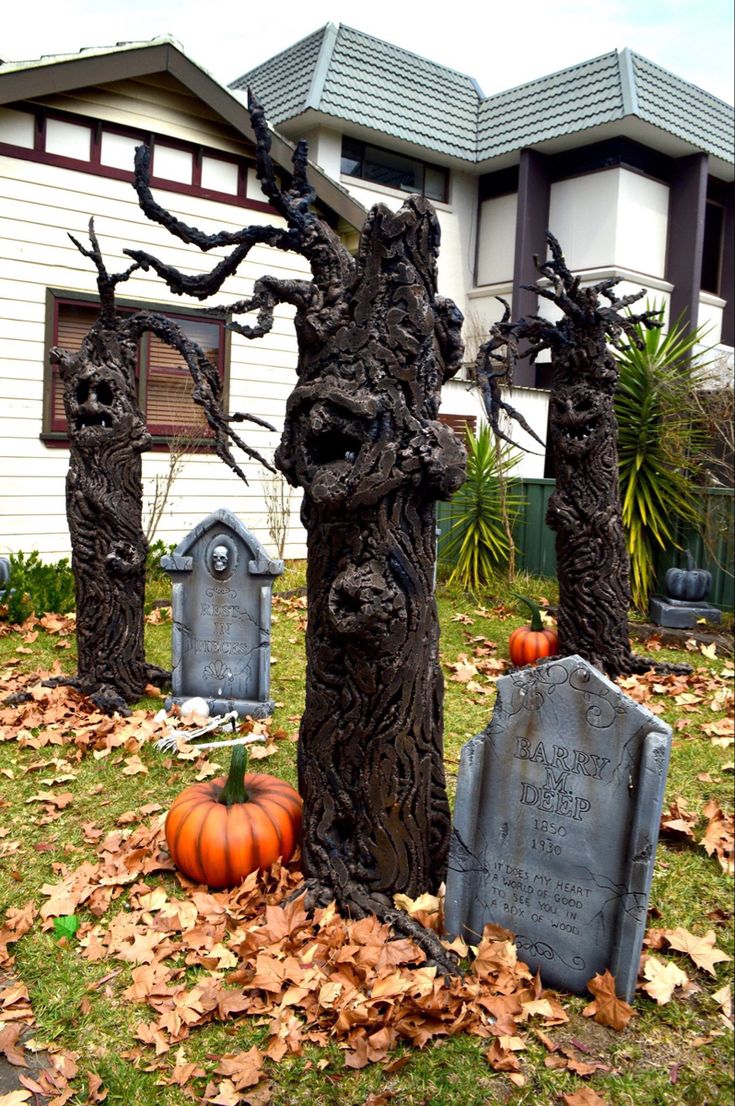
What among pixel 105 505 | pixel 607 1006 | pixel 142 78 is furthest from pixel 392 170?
pixel 607 1006

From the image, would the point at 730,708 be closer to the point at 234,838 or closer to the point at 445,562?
the point at 234,838

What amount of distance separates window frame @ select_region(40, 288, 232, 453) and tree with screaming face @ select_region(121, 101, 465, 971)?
254 inches

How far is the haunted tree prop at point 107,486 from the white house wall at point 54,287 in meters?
4.23

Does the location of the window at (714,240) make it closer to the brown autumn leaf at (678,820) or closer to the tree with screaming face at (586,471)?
the tree with screaming face at (586,471)

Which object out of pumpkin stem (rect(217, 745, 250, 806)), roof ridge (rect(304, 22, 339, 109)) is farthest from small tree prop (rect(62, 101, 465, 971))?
roof ridge (rect(304, 22, 339, 109))

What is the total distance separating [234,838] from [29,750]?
247cm

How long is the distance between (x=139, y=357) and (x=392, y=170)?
26.7ft

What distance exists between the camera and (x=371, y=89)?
51.9 ft

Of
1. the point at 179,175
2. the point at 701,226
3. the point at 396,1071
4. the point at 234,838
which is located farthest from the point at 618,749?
the point at 701,226

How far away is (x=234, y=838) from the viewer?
3.69 metres

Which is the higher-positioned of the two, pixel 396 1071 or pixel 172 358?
pixel 172 358

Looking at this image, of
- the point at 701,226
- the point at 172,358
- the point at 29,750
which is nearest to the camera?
the point at 29,750

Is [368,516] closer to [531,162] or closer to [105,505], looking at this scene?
[105,505]

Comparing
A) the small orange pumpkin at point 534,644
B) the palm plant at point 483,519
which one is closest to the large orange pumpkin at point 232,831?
the small orange pumpkin at point 534,644
